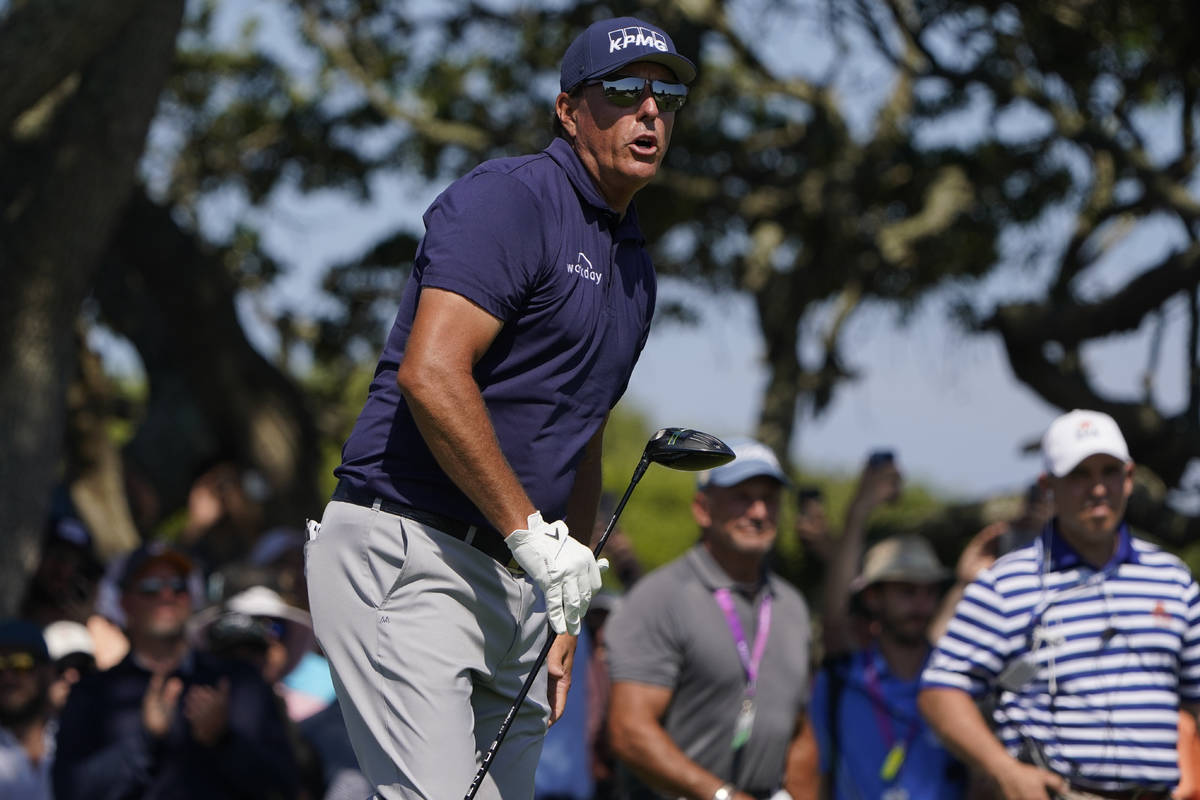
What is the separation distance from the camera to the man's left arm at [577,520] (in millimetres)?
3773

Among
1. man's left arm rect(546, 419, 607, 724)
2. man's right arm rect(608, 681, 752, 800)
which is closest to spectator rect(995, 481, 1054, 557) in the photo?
man's right arm rect(608, 681, 752, 800)

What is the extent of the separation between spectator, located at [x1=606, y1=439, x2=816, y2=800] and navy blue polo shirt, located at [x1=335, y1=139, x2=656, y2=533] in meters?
2.26

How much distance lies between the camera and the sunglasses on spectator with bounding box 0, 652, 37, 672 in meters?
6.03

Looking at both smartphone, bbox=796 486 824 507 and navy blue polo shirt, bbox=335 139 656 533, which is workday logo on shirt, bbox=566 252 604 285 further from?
smartphone, bbox=796 486 824 507

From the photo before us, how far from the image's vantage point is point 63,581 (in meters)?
8.34

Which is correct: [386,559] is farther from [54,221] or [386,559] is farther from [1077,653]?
[54,221]

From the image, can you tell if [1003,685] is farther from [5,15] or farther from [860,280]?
[860,280]

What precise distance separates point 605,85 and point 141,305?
981 centimetres

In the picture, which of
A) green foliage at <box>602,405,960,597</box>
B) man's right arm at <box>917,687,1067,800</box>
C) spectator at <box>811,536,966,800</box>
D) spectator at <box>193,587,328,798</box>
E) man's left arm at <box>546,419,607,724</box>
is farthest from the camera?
green foliage at <box>602,405,960,597</box>

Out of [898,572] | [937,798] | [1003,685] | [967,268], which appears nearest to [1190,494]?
[967,268]

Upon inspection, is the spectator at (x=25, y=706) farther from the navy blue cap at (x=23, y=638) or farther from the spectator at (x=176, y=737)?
the spectator at (x=176, y=737)

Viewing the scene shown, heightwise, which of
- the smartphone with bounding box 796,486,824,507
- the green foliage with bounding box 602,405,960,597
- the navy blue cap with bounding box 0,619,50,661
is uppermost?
the smartphone with bounding box 796,486,824,507

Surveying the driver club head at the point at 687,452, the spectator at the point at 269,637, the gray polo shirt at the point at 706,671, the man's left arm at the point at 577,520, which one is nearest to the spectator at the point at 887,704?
the gray polo shirt at the point at 706,671

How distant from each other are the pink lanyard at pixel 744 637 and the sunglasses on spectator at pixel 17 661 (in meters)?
2.52
